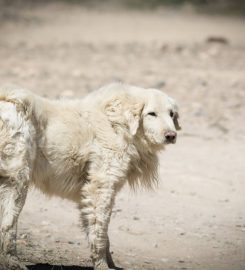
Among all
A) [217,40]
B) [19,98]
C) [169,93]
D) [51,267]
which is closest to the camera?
[19,98]

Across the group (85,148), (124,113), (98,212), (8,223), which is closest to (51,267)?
(98,212)

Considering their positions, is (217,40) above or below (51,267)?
above

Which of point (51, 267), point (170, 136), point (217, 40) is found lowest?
point (51, 267)

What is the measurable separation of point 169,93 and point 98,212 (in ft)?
29.7

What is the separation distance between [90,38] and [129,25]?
299 centimetres

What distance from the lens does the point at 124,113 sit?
6539 millimetres

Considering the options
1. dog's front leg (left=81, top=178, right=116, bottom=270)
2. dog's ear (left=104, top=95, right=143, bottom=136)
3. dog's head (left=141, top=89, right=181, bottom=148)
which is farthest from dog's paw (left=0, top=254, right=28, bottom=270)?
dog's head (left=141, top=89, right=181, bottom=148)

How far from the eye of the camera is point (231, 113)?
543 inches

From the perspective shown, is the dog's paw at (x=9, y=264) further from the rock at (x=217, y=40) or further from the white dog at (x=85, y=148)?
the rock at (x=217, y=40)

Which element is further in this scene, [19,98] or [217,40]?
[217,40]

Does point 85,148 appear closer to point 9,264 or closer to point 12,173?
point 12,173

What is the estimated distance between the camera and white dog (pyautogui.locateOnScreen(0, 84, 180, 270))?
5.79 m

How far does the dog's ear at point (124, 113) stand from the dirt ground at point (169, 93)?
4.35 feet

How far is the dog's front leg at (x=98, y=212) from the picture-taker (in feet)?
20.5
